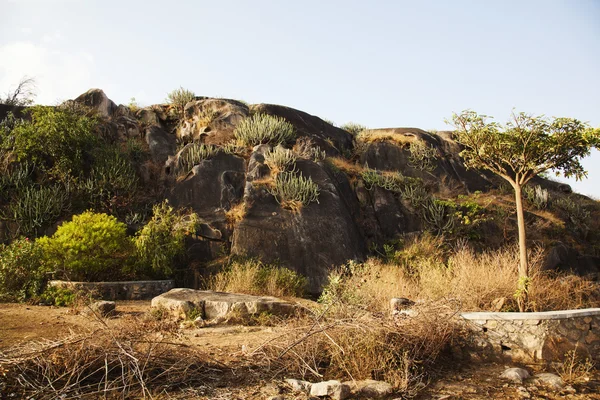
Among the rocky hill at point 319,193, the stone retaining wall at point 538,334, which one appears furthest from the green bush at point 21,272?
the stone retaining wall at point 538,334

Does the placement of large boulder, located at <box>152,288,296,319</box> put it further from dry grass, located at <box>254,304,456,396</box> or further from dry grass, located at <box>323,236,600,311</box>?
dry grass, located at <box>254,304,456,396</box>

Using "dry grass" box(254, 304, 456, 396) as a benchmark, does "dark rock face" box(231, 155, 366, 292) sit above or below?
above

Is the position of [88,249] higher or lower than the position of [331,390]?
higher

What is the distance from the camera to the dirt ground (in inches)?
172

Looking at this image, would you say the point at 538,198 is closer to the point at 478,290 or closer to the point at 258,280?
the point at 478,290

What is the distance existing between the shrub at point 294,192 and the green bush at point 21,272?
254 inches

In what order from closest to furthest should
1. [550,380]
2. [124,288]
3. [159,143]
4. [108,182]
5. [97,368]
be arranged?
[97,368] < [550,380] < [124,288] < [108,182] < [159,143]

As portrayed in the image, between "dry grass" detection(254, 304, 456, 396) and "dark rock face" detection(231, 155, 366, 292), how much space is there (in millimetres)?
6265

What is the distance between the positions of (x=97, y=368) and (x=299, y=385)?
195cm

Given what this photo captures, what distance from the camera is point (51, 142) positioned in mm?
→ 13414

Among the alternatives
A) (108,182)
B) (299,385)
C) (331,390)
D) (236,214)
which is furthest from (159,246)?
(331,390)

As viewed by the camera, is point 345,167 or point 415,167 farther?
point 415,167

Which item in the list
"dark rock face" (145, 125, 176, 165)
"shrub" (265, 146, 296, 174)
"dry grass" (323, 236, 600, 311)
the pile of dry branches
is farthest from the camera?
"dark rock face" (145, 125, 176, 165)

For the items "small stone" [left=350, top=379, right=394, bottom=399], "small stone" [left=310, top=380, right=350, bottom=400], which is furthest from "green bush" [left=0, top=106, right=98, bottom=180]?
"small stone" [left=350, top=379, right=394, bottom=399]
